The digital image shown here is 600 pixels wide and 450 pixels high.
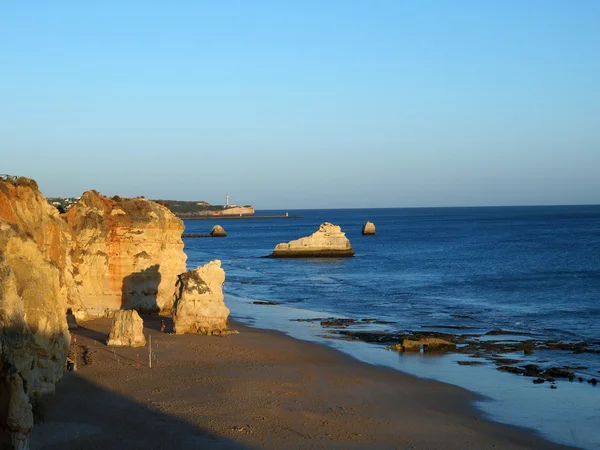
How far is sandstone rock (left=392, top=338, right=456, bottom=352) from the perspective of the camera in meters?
33.3

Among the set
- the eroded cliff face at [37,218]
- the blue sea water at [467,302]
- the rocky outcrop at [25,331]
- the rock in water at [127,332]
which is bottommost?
the blue sea water at [467,302]

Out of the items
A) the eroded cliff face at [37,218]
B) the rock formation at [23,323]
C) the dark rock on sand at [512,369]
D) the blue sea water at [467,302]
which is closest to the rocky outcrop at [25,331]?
the rock formation at [23,323]

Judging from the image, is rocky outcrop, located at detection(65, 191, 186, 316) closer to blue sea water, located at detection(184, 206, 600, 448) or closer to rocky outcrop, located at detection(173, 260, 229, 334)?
blue sea water, located at detection(184, 206, 600, 448)

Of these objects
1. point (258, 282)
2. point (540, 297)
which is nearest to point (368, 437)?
point (540, 297)

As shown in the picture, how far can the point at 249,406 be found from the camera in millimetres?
22328

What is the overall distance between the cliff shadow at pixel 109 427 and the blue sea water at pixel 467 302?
969 cm

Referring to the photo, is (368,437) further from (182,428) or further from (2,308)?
(2,308)

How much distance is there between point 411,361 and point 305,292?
95.7 feet

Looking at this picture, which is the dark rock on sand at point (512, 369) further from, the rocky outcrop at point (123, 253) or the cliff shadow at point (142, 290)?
the cliff shadow at point (142, 290)

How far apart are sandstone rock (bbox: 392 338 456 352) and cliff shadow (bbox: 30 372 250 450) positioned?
14.7 meters

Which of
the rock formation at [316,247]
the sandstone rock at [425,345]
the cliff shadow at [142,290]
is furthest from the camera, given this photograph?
the rock formation at [316,247]

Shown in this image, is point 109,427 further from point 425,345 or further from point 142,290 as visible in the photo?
point 142,290

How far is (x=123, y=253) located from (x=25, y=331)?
2364cm

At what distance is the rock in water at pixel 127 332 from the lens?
30062 millimetres
